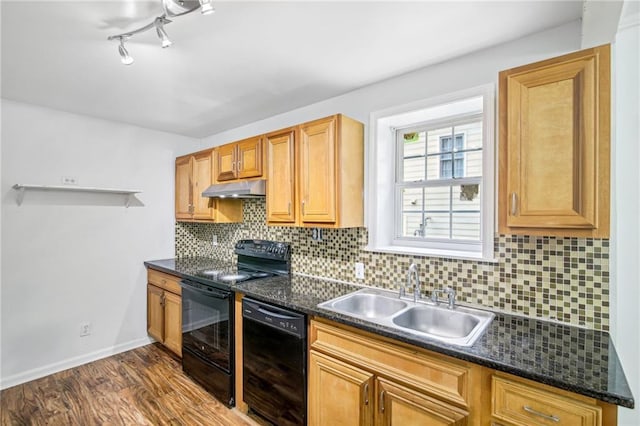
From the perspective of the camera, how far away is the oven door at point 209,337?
7.63 feet

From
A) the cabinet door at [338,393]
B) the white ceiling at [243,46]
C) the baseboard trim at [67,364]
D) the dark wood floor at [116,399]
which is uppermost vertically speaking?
the white ceiling at [243,46]

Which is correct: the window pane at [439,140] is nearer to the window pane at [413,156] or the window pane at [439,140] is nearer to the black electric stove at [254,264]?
the window pane at [413,156]

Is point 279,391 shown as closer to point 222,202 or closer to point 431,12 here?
point 222,202

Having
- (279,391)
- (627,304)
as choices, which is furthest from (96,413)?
(627,304)

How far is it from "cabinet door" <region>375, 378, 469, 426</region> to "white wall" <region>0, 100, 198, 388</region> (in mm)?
2949

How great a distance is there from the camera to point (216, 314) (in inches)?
95.1

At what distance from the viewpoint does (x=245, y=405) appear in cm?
227

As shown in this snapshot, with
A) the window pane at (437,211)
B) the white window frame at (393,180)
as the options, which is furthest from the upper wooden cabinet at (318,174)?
the window pane at (437,211)

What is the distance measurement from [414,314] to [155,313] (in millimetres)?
2747

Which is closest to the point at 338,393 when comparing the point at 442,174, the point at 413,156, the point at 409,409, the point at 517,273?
the point at 409,409

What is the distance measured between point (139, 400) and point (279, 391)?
1303mm

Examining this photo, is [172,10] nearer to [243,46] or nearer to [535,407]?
[243,46]

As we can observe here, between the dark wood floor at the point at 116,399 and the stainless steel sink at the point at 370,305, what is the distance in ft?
3.65

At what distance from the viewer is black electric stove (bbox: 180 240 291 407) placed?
2.33m
